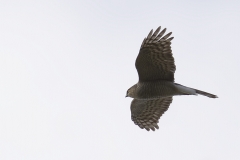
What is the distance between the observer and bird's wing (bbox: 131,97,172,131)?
17.0 metres

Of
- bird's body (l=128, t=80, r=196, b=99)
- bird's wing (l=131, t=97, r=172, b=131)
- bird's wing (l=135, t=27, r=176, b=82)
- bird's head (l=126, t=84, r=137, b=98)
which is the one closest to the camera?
bird's wing (l=135, t=27, r=176, b=82)

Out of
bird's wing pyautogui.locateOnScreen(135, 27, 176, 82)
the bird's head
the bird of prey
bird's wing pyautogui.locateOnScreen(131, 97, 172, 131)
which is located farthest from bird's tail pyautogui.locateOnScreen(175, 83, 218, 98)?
bird's wing pyautogui.locateOnScreen(131, 97, 172, 131)

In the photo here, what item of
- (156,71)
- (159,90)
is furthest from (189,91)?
(156,71)

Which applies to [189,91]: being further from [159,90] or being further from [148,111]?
[148,111]

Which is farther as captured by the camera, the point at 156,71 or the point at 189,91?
the point at 156,71

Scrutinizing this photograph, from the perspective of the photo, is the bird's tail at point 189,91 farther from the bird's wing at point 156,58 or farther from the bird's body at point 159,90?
the bird's wing at point 156,58

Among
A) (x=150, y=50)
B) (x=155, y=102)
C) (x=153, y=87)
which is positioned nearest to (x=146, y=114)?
(x=155, y=102)

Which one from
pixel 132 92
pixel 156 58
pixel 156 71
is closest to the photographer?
pixel 156 58

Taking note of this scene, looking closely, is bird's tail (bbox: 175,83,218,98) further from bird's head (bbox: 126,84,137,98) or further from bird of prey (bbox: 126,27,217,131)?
bird's head (bbox: 126,84,137,98)

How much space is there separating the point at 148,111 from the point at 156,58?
9.93 feet

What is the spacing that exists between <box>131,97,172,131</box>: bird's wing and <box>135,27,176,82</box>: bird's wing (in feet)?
6.42

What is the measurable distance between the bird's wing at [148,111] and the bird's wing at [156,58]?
1.96 metres

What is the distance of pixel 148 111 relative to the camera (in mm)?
17234

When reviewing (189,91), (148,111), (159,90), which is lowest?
(189,91)
